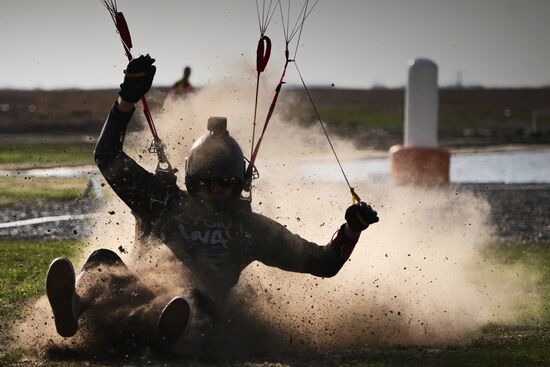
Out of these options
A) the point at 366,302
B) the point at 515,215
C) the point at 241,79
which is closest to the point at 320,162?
the point at 515,215

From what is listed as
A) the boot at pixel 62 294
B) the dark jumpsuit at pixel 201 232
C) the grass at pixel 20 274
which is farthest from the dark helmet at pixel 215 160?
the grass at pixel 20 274

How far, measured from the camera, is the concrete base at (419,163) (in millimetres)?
19922

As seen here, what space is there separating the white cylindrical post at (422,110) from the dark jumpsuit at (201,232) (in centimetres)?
1198

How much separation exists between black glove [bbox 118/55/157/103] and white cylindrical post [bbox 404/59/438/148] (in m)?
12.6

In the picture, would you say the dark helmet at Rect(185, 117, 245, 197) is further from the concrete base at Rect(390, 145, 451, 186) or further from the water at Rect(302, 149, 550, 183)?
the water at Rect(302, 149, 550, 183)

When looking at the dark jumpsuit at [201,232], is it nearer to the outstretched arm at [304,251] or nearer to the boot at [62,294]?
the outstretched arm at [304,251]

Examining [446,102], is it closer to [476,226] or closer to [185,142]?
[476,226]

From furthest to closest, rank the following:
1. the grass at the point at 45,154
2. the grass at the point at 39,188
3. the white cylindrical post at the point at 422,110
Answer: the grass at the point at 45,154, the white cylindrical post at the point at 422,110, the grass at the point at 39,188

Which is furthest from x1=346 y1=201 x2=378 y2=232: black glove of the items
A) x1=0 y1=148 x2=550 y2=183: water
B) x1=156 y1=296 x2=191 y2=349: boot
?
x1=0 y1=148 x2=550 y2=183: water

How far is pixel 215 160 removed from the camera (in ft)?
26.6

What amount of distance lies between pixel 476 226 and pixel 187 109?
6597 millimetres

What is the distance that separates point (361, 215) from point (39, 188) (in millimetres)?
13143

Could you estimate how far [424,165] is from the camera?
2002 cm

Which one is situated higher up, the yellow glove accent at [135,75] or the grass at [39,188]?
the grass at [39,188]
